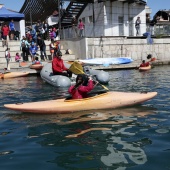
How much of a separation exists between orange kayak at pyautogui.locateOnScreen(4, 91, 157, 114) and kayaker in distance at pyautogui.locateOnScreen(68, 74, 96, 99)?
Answer: 0.23 metres

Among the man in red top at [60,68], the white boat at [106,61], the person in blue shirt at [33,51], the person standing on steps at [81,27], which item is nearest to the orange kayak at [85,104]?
the man in red top at [60,68]

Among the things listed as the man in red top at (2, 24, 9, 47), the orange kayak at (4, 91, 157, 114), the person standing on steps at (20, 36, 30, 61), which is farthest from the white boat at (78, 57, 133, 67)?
the orange kayak at (4, 91, 157, 114)

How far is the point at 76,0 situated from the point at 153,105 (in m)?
18.6

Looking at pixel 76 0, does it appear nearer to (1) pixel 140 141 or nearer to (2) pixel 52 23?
(2) pixel 52 23

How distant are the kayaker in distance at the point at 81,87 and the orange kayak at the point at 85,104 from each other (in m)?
0.23

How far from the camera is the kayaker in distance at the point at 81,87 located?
8.59m

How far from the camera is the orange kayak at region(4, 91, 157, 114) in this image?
833 cm

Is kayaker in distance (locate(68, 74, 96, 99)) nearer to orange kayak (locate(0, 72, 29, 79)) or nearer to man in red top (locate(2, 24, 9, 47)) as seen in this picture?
orange kayak (locate(0, 72, 29, 79))

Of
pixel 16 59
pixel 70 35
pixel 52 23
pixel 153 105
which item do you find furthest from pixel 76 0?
pixel 153 105

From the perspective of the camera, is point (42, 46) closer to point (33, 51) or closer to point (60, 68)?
point (33, 51)

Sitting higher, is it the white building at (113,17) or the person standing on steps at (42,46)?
the white building at (113,17)

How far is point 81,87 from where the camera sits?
28.3ft

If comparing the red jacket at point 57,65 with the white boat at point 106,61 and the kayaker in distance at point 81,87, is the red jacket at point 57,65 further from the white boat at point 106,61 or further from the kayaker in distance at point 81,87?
the white boat at point 106,61

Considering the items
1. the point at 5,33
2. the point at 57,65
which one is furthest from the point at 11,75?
the point at 5,33
